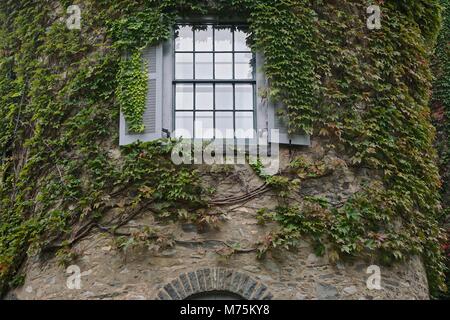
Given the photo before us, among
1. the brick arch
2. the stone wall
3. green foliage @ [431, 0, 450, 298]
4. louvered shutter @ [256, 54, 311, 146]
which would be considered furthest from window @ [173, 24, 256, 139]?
green foliage @ [431, 0, 450, 298]

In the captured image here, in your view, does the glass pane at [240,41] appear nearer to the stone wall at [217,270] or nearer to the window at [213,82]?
the window at [213,82]

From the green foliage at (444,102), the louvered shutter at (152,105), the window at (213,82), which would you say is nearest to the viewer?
the louvered shutter at (152,105)

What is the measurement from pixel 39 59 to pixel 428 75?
16.6 feet

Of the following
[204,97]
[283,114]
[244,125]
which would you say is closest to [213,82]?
[204,97]

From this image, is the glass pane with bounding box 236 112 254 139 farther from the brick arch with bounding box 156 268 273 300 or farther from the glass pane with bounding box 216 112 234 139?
the brick arch with bounding box 156 268 273 300

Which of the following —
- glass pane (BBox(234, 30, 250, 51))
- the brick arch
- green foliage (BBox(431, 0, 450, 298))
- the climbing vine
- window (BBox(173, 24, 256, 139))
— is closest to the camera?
the brick arch

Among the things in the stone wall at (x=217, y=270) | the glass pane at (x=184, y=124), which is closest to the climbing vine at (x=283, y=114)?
the stone wall at (x=217, y=270)

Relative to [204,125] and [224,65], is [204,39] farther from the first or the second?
[204,125]

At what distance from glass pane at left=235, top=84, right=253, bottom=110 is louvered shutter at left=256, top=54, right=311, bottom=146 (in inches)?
5.9

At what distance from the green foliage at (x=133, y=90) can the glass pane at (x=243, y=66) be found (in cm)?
110

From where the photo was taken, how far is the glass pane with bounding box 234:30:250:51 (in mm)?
9586

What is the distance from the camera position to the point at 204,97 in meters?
9.41

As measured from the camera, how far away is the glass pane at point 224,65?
9500mm
